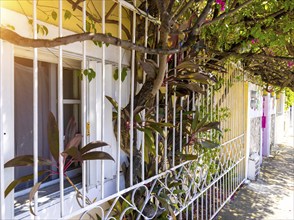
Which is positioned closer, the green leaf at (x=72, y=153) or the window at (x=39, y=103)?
the green leaf at (x=72, y=153)

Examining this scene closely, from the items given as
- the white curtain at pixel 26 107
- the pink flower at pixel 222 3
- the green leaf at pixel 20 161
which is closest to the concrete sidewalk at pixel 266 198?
the pink flower at pixel 222 3

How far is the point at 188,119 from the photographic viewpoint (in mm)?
3289

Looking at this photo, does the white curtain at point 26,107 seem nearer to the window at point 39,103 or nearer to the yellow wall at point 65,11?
the window at point 39,103

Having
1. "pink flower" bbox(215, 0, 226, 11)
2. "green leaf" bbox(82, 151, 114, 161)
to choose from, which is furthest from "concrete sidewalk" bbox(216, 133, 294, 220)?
"green leaf" bbox(82, 151, 114, 161)

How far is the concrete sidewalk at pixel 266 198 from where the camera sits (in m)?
5.02

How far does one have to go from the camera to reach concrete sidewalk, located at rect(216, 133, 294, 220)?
198 inches

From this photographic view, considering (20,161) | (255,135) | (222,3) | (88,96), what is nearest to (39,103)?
(88,96)

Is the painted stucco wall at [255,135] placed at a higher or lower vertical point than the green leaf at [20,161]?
lower

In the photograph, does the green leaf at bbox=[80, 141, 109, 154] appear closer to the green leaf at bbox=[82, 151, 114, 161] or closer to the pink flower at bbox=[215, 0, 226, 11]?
the green leaf at bbox=[82, 151, 114, 161]

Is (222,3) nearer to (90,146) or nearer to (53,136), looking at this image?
(90,146)

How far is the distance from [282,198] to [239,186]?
93 centimetres

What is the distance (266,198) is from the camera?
5.96 metres

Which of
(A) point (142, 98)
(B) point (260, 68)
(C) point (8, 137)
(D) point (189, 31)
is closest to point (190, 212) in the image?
(A) point (142, 98)

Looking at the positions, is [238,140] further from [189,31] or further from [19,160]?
[19,160]
